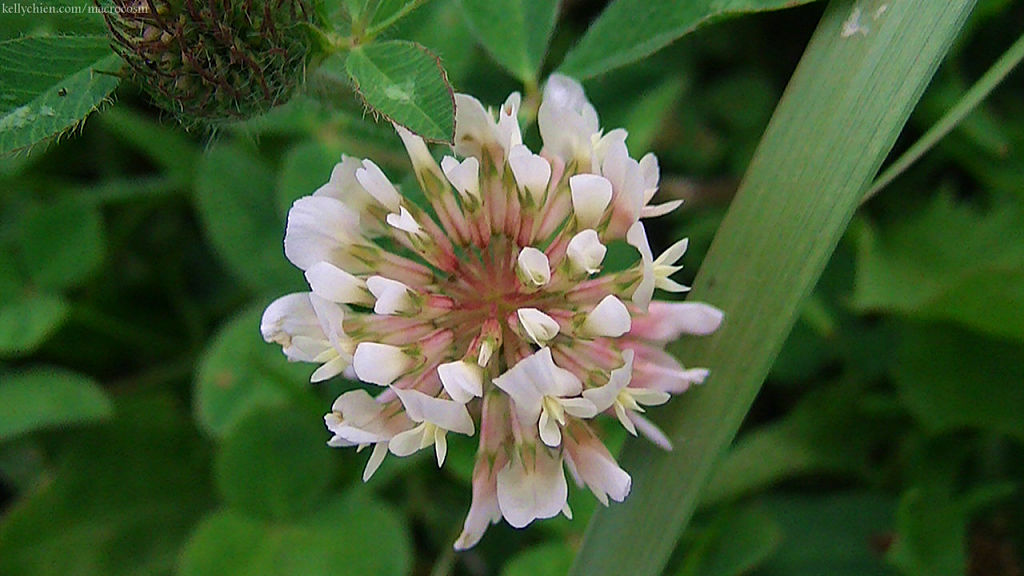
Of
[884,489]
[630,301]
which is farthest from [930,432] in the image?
[630,301]

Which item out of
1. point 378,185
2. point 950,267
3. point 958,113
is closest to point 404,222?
point 378,185

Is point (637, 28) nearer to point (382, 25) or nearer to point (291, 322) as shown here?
point (382, 25)

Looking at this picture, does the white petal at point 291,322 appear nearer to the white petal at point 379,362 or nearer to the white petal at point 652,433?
the white petal at point 379,362

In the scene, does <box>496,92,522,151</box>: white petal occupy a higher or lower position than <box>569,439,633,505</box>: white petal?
higher

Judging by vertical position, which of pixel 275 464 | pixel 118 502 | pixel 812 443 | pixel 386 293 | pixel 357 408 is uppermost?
pixel 386 293

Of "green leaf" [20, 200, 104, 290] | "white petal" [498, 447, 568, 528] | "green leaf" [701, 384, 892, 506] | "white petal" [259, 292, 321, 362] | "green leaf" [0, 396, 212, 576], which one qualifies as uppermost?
"white petal" [259, 292, 321, 362]

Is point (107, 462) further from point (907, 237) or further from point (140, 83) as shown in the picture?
point (907, 237)

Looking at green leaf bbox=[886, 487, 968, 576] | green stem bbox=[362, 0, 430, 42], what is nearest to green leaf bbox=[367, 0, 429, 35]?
green stem bbox=[362, 0, 430, 42]

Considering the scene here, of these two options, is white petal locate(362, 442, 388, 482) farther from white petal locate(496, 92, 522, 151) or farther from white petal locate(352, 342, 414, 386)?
white petal locate(496, 92, 522, 151)
